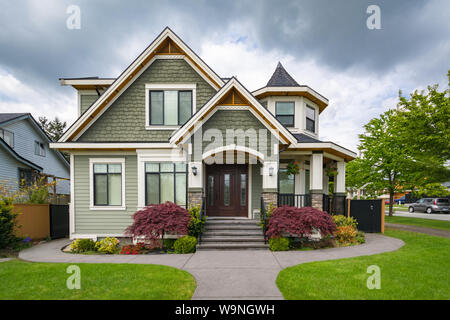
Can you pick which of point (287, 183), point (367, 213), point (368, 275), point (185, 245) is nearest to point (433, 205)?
point (367, 213)

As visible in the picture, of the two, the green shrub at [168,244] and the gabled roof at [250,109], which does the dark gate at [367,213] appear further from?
the green shrub at [168,244]

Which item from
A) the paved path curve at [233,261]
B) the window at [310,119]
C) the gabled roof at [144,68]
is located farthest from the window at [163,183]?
the window at [310,119]

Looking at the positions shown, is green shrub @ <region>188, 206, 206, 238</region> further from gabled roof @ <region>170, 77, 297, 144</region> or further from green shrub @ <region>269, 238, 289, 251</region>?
gabled roof @ <region>170, 77, 297, 144</region>

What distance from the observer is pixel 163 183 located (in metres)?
8.73

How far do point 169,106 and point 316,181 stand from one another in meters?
6.76

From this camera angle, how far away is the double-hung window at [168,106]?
9211mm

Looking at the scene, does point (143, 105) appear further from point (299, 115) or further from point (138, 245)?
point (299, 115)

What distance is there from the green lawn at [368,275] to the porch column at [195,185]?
12.5 feet

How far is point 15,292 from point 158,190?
4953 millimetres

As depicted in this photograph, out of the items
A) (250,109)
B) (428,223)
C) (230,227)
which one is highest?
(250,109)

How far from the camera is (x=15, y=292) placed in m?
4.11

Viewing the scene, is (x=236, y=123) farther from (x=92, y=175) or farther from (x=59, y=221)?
(x=59, y=221)
